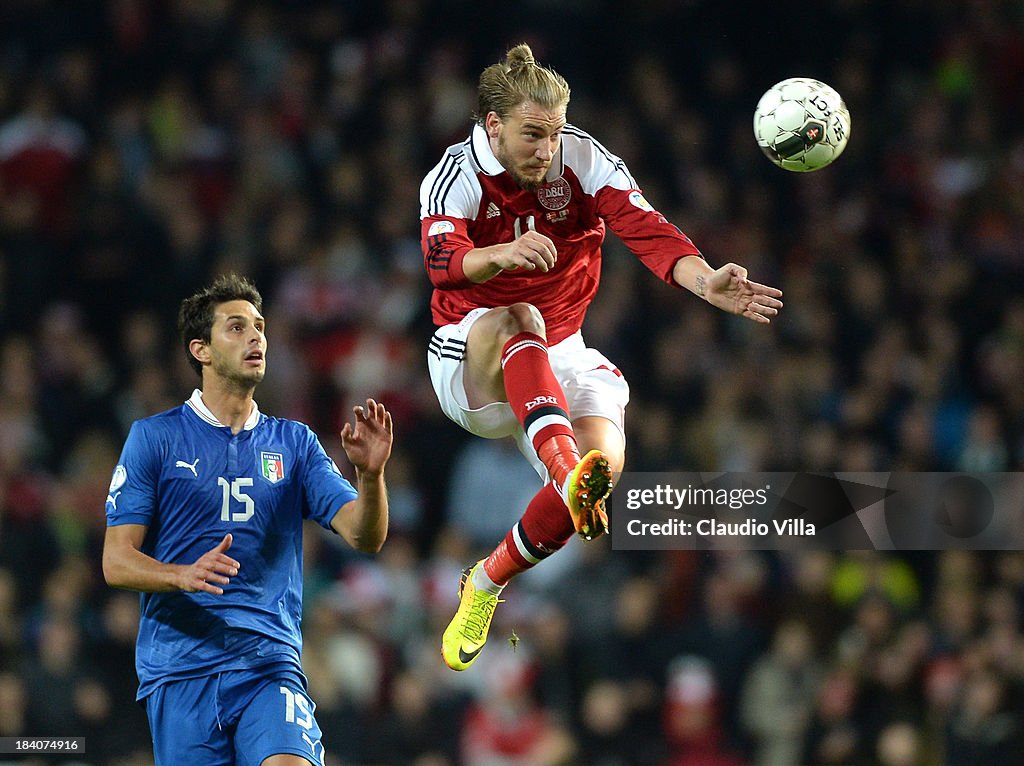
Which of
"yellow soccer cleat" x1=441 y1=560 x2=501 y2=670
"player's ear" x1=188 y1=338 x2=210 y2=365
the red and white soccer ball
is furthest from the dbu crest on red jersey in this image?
"yellow soccer cleat" x1=441 y1=560 x2=501 y2=670

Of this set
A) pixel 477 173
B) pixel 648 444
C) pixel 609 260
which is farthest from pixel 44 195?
pixel 477 173

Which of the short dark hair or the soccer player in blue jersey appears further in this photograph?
the short dark hair

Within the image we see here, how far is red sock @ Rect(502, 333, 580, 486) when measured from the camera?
5.40 m

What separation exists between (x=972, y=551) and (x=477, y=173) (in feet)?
17.2

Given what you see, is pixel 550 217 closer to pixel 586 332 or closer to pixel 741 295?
pixel 741 295

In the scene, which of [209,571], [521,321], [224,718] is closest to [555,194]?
[521,321]

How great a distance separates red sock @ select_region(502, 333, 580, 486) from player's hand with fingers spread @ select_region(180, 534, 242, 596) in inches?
47.6

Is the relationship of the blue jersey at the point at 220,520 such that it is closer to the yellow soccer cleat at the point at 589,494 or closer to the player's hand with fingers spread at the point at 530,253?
the yellow soccer cleat at the point at 589,494

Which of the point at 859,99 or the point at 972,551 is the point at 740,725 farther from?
the point at 859,99

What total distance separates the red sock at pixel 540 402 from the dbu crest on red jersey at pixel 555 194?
535 mm

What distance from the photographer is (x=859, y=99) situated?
464 inches

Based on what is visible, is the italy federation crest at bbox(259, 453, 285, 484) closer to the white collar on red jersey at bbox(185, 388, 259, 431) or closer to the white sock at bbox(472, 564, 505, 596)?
the white collar on red jersey at bbox(185, 388, 259, 431)

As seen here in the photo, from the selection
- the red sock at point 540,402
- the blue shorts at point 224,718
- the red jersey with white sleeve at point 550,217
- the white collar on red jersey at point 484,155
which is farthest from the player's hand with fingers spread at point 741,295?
the blue shorts at point 224,718

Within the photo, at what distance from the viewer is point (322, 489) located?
5.50 metres
